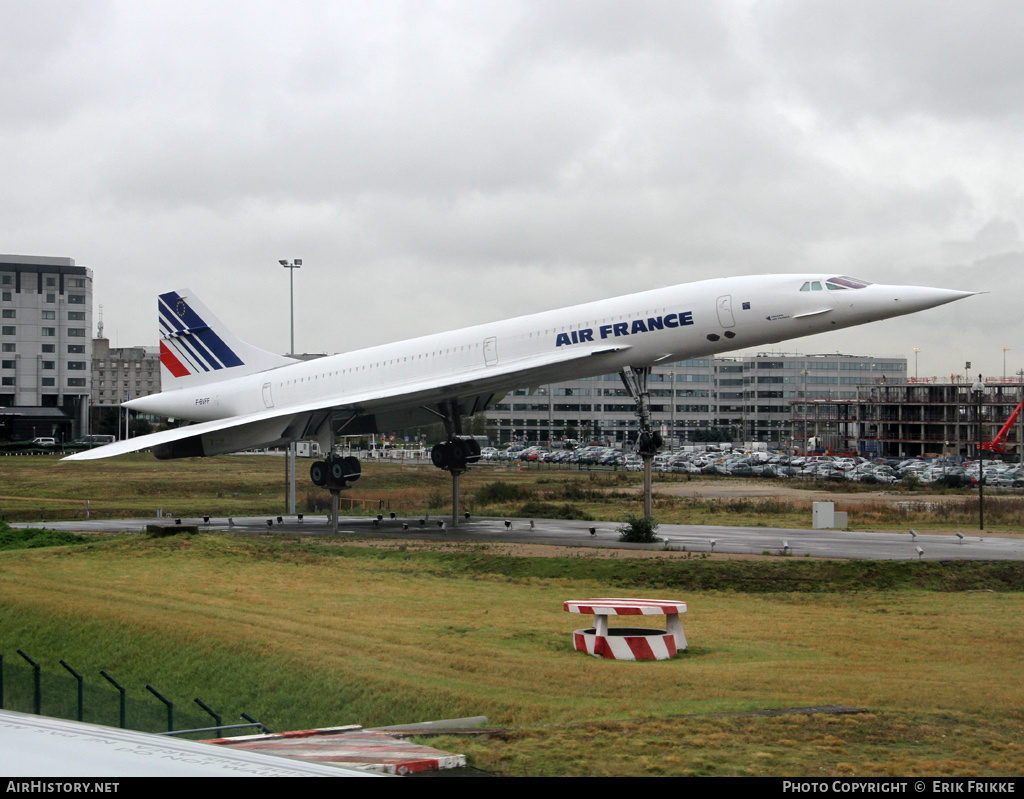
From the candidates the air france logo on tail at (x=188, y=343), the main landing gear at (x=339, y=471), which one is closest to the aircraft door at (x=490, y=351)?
the main landing gear at (x=339, y=471)

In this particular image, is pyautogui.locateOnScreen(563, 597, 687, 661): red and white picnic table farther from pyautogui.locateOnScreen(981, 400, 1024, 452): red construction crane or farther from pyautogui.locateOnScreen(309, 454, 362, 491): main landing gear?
pyautogui.locateOnScreen(981, 400, 1024, 452): red construction crane

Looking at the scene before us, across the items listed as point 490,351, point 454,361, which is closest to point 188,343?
point 454,361

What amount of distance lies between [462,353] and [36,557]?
43.7 feet

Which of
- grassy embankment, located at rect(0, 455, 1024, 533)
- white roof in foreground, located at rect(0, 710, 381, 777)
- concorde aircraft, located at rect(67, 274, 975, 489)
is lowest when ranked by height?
grassy embankment, located at rect(0, 455, 1024, 533)

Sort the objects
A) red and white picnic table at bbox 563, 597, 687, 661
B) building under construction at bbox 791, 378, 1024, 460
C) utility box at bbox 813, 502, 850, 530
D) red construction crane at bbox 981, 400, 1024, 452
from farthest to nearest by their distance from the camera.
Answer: building under construction at bbox 791, 378, 1024, 460 < red construction crane at bbox 981, 400, 1024, 452 < utility box at bbox 813, 502, 850, 530 < red and white picnic table at bbox 563, 597, 687, 661

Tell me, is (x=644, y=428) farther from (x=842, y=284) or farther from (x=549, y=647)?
(x=549, y=647)

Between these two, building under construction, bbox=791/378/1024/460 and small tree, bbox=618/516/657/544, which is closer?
small tree, bbox=618/516/657/544

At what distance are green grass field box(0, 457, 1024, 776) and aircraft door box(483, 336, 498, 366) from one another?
241 inches

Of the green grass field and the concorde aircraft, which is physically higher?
the concorde aircraft

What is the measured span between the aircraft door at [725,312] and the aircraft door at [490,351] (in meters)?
7.19

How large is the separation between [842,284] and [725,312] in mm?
2966

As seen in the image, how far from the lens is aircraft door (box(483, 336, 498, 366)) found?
99.6ft

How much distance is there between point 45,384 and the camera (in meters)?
101

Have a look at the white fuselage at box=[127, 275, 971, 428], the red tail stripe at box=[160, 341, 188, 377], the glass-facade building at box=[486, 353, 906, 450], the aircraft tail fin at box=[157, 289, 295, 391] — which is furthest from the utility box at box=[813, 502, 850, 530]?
the glass-facade building at box=[486, 353, 906, 450]
